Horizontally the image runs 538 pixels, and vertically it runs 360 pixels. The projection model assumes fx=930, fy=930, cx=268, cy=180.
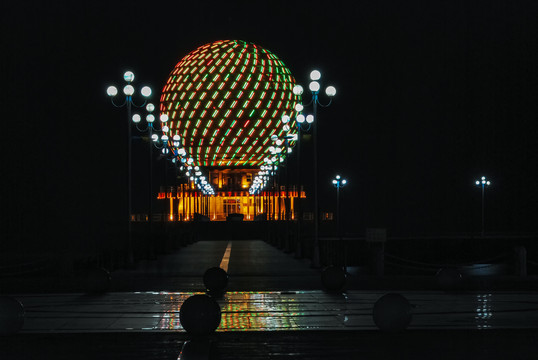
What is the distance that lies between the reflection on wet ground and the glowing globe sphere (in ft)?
465

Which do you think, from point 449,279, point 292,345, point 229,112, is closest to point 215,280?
point 449,279

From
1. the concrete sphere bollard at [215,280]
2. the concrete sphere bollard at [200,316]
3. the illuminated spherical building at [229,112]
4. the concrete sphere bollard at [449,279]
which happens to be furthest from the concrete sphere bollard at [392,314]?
the illuminated spherical building at [229,112]

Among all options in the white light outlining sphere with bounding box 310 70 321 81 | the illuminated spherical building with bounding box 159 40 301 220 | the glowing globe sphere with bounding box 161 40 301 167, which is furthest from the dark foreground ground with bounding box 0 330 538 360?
the glowing globe sphere with bounding box 161 40 301 167

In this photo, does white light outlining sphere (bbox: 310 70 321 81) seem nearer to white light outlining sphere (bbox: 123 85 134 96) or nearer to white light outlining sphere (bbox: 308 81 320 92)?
white light outlining sphere (bbox: 308 81 320 92)

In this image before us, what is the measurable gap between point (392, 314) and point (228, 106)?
153182 mm

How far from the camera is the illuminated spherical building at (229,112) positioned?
168 meters

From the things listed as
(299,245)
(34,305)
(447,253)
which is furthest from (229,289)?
(447,253)

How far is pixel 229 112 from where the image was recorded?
167125 mm

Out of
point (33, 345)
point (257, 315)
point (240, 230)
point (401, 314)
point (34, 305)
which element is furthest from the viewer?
point (240, 230)

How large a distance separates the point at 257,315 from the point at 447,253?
55.2 m

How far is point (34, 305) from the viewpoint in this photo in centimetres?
2119

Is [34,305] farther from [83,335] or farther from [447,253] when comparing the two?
[447,253]

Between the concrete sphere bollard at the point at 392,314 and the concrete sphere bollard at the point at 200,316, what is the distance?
2.69 metres

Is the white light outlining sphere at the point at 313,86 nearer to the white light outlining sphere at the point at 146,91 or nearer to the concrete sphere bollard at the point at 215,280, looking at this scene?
the white light outlining sphere at the point at 146,91
